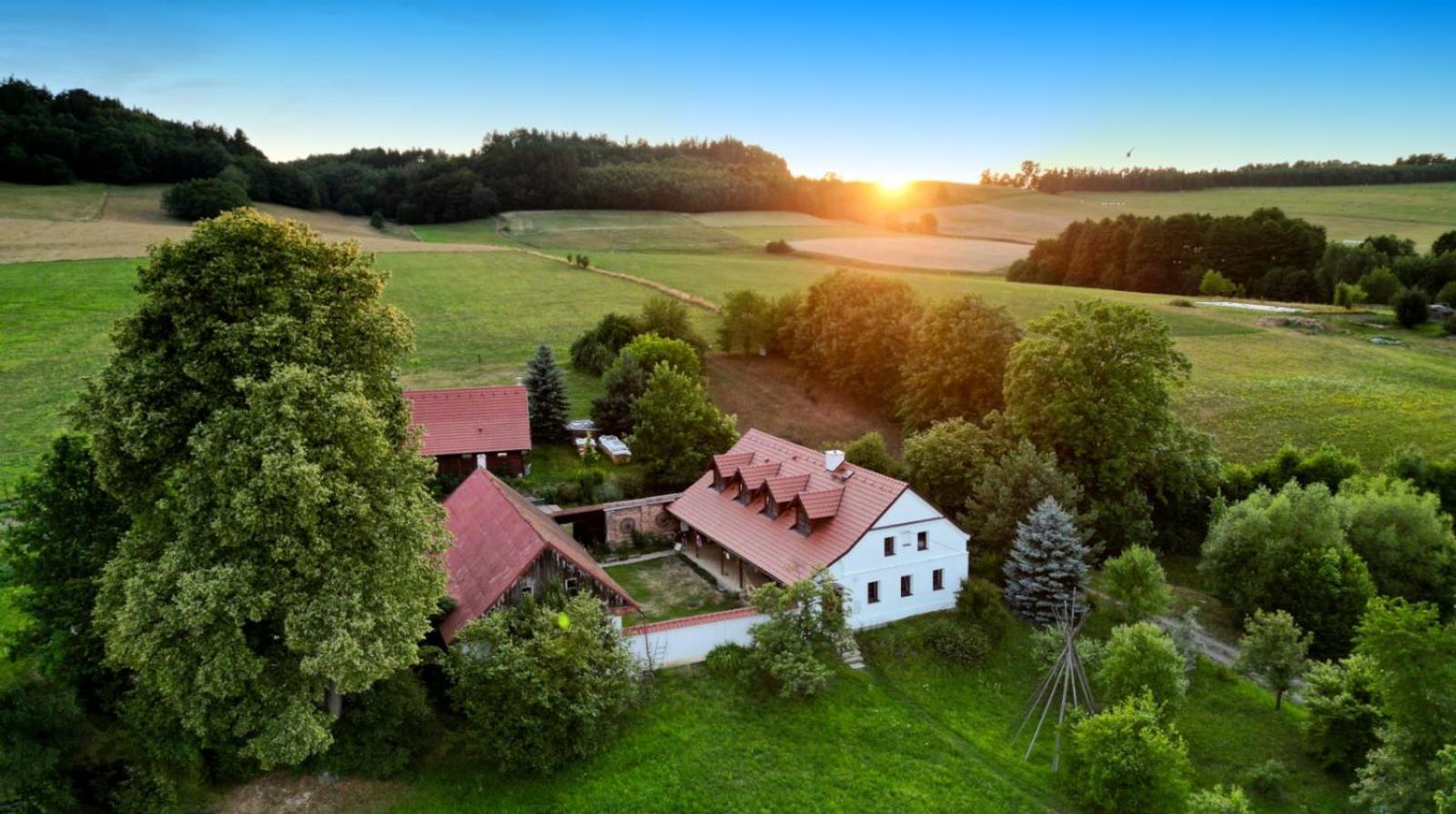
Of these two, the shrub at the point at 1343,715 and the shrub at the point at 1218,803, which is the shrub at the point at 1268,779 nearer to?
the shrub at the point at 1343,715

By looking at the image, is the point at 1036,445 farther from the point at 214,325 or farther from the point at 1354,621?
the point at 214,325

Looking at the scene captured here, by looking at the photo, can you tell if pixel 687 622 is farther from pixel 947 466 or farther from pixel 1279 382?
pixel 1279 382

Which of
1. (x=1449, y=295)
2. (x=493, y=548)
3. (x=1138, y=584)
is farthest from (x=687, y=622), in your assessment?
(x=1449, y=295)

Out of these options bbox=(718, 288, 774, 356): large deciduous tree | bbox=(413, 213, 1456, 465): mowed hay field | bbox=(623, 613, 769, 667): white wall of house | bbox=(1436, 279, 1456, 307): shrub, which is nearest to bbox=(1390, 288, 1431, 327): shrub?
bbox=(413, 213, 1456, 465): mowed hay field

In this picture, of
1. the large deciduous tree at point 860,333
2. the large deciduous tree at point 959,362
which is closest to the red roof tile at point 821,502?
the large deciduous tree at point 959,362

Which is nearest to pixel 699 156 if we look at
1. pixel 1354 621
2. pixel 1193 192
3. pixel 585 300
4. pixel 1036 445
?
pixel 1193 192

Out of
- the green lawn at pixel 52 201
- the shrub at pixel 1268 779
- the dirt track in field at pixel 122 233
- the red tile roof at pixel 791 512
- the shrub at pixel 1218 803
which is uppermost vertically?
the green lawn at pixel 52 201
